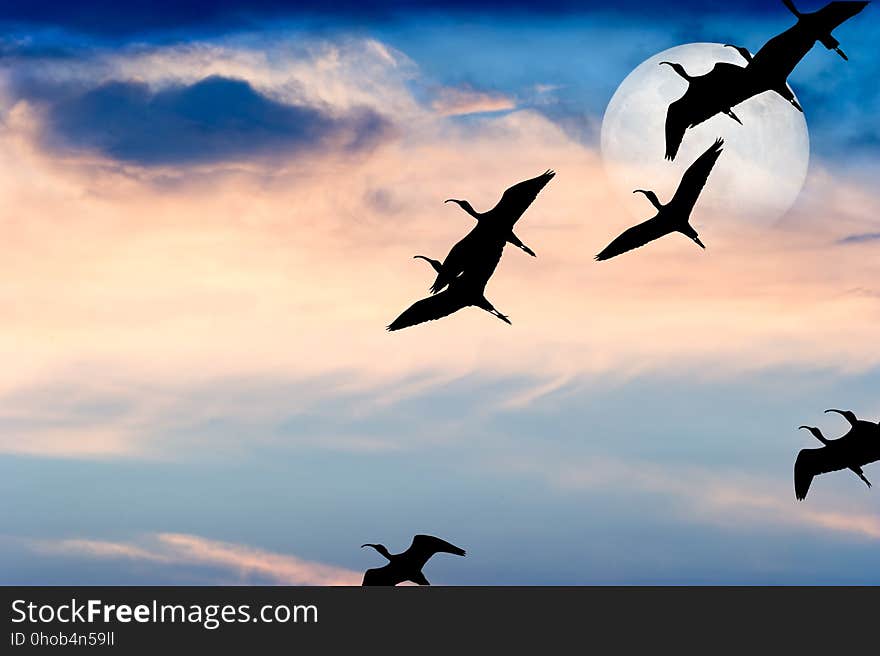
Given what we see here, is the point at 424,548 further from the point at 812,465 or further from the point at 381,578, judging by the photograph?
the point at 812,465

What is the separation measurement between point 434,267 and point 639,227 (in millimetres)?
6233

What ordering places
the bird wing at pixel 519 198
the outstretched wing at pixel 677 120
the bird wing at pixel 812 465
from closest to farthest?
the bird wing at pixel 519 198 < the outstretched wing at pixel 677 120 < the bird wing at pixel 812 465

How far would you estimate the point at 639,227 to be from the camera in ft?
132

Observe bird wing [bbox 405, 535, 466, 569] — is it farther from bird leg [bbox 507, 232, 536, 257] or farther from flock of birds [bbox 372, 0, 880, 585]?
bird leg [bbox 507, 232, 536, 257]

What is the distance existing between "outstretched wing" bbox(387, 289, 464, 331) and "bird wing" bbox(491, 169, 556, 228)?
393 centimetres

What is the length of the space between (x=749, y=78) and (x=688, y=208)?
→ 4.16 meters

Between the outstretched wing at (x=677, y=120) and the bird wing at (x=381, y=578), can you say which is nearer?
the outstretched wing at (x=677, y=120)

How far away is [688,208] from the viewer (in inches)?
1580

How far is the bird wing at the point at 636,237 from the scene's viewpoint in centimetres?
4025

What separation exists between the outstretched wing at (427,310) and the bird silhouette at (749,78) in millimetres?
7622

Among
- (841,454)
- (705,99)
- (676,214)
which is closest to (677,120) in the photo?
(705,99)

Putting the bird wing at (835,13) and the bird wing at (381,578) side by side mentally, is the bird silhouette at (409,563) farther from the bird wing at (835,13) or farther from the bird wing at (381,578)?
the bird wing at (835,13)

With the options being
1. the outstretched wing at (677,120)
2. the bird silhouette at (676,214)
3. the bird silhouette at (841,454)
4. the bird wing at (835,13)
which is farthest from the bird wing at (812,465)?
the bird wing at (835,13)
